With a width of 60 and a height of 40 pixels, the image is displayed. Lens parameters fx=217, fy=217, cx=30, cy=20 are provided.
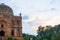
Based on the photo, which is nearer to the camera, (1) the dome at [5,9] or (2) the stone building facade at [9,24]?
(2) the stone building facade at [9,24]

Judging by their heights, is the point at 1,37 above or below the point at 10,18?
below

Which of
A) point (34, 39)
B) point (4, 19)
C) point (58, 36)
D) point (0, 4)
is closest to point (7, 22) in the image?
point (4, 19)

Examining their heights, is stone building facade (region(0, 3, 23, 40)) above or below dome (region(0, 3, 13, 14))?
below

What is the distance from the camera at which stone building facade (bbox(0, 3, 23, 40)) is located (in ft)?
122

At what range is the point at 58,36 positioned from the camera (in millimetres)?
45656

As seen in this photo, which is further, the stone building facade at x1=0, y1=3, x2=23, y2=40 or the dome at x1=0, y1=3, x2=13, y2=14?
the dome at x1=0, y1=3, x2=13, y2=14

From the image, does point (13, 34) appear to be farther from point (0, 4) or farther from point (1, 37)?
point (0, 4)

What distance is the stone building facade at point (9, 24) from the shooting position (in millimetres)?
37219

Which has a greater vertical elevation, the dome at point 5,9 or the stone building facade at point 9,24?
the dome at point 5,9

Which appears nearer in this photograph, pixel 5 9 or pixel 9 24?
pixel 9 24

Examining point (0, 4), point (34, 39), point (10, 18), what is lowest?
point (34, 39)

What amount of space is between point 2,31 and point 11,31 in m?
1.58

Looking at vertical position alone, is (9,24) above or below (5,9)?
below

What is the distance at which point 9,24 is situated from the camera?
37781 mm
